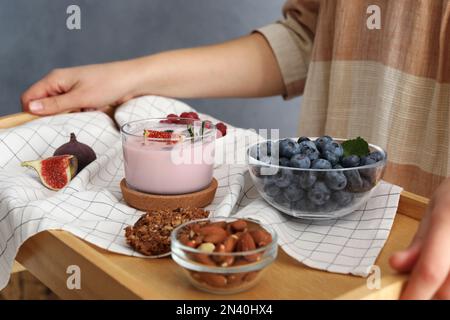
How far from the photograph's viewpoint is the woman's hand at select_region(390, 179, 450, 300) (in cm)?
78

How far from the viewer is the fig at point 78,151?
51.6 inches

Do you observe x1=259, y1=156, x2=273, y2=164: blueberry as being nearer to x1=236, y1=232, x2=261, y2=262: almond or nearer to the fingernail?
x1=236, y1=232, x2=261, y2=262: almond

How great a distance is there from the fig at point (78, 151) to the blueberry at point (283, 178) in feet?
1.56

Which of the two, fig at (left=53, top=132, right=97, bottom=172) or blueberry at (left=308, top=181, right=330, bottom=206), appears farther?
fig at (left=53, top=132, right=97, bottom=172)

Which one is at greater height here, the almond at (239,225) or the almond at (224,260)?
the almond at (239,225)

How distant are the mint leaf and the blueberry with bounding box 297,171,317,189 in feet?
0.38

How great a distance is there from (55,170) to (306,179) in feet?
1.67

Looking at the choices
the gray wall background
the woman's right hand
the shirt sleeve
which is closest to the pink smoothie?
the woman's right hand

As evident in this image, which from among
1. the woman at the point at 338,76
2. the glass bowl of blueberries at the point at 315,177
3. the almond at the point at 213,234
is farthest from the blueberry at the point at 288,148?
the woman at the point at 338,76

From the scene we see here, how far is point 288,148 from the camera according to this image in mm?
1026

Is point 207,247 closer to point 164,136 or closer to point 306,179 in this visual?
point 306,179

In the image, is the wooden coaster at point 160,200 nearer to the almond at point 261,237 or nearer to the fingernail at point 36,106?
the almond at point 261,237

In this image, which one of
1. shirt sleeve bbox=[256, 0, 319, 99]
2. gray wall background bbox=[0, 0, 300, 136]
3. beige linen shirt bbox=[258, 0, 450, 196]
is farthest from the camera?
gray wall background bbox=[0, 0, 300, 136]
